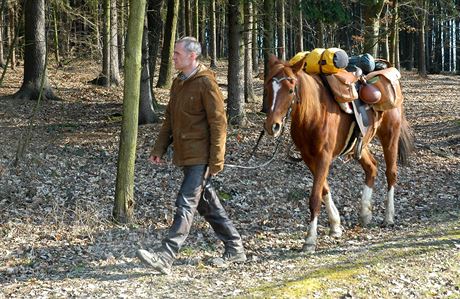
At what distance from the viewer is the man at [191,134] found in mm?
6141

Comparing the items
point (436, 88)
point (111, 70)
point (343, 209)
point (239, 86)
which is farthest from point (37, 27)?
point (436, 88)

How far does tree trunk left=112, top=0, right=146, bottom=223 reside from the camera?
7.52 meters

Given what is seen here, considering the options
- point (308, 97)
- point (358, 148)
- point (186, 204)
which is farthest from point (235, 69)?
point (186, 204)

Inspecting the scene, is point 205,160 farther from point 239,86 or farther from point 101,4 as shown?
point 101,4

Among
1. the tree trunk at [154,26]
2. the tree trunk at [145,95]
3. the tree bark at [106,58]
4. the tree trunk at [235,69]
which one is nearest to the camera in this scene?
the tree trunk at [145,95]

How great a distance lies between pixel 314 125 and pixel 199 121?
1.77 meters

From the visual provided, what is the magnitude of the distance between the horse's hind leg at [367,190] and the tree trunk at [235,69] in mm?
5919

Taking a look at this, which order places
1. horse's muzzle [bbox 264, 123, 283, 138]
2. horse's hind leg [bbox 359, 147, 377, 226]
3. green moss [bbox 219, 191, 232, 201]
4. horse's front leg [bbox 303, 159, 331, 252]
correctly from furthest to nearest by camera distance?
green moss [bbox 219, 191, 232, 201] < horse's hind leg [bbox 359, 147, 377, 226] < horse's front leg [bbox 303, 159, 331, 252] < horse's muzzle [bbox 264, 123, 283, 138]

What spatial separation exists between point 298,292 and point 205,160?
5.44 feet

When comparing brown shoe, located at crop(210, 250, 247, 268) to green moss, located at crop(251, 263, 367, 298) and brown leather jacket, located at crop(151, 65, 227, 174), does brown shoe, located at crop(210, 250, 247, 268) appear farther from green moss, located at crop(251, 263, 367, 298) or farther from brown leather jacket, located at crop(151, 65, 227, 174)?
brown leather jacket, located at crop(151, 65, 227, 174)

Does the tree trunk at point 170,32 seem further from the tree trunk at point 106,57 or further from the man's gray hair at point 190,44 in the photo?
the man's gray hair at point 190,44

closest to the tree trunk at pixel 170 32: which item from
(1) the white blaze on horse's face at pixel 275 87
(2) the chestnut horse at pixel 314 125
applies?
(2) the chestnut horse at pixel 314 125

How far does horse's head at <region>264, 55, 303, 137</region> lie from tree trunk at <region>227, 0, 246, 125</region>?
25.5 ft

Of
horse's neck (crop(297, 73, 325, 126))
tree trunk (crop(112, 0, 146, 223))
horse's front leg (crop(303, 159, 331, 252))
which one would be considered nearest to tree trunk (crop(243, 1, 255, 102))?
tree trunk (crop(112, 0, 146, 223))
